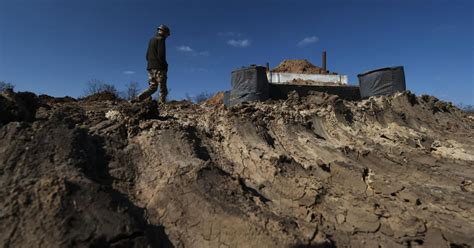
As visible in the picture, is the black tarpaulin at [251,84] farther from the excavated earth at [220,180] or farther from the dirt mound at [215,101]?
the excavated earth at [220,180]

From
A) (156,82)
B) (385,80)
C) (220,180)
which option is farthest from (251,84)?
(220,180)

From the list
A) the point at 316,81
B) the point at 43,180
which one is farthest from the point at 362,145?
the point at 316,81

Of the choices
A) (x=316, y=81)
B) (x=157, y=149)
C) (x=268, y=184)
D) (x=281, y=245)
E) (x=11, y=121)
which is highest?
(x=316, y=81)

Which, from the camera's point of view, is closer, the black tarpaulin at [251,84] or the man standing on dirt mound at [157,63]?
the man standing on dirt mound at [157,63]

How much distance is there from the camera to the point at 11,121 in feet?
13.3

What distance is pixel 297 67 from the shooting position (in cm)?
1633

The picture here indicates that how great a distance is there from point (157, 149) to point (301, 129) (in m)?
2.45

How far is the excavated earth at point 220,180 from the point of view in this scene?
10.2 feet

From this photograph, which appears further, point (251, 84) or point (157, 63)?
point (251, 84)

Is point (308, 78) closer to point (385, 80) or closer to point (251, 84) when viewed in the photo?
point (385, 80)

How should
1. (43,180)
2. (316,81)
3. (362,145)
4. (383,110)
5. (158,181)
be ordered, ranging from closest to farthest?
(43,180) < (158,181) < (362,145) < (383,110) < (316,81)

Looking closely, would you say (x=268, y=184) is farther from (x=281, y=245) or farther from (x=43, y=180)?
(x=43, y=180)

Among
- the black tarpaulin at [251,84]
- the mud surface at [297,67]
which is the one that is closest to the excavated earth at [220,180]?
the black tarpaulin at [251,84]

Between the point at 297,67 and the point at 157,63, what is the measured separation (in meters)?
9.84
